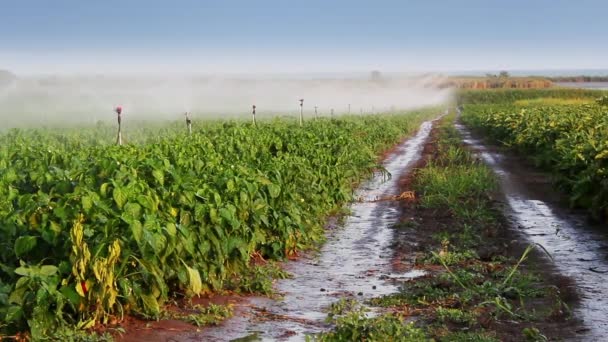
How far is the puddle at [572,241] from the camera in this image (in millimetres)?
8133

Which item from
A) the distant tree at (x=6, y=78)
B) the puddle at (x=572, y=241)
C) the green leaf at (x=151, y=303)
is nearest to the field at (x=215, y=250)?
the green leaf at (x=151, y=303)

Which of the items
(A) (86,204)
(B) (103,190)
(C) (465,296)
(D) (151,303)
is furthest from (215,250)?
(C) (465,296)

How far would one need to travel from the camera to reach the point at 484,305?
26.9 feet

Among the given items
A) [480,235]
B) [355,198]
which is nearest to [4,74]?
[355,198]

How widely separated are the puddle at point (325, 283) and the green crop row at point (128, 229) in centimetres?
43

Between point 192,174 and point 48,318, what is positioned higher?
point 192,174

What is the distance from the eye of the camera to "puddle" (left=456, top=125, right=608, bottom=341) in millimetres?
8133

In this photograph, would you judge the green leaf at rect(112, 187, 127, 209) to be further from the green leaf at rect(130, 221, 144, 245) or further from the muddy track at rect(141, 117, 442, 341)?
the muddy track at rect(141, 117, 442, 341)

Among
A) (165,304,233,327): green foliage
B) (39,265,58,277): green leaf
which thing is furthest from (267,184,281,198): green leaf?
(39,265,58,277): green leaf

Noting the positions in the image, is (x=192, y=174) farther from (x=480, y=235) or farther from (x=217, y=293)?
(x=480, y=235)

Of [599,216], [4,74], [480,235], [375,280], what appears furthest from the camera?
[4,74]

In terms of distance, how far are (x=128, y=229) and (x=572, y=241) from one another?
7429 mm

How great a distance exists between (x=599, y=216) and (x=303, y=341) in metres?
8.21

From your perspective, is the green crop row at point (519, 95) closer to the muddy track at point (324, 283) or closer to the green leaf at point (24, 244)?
the muddy track at point (324, 283)
